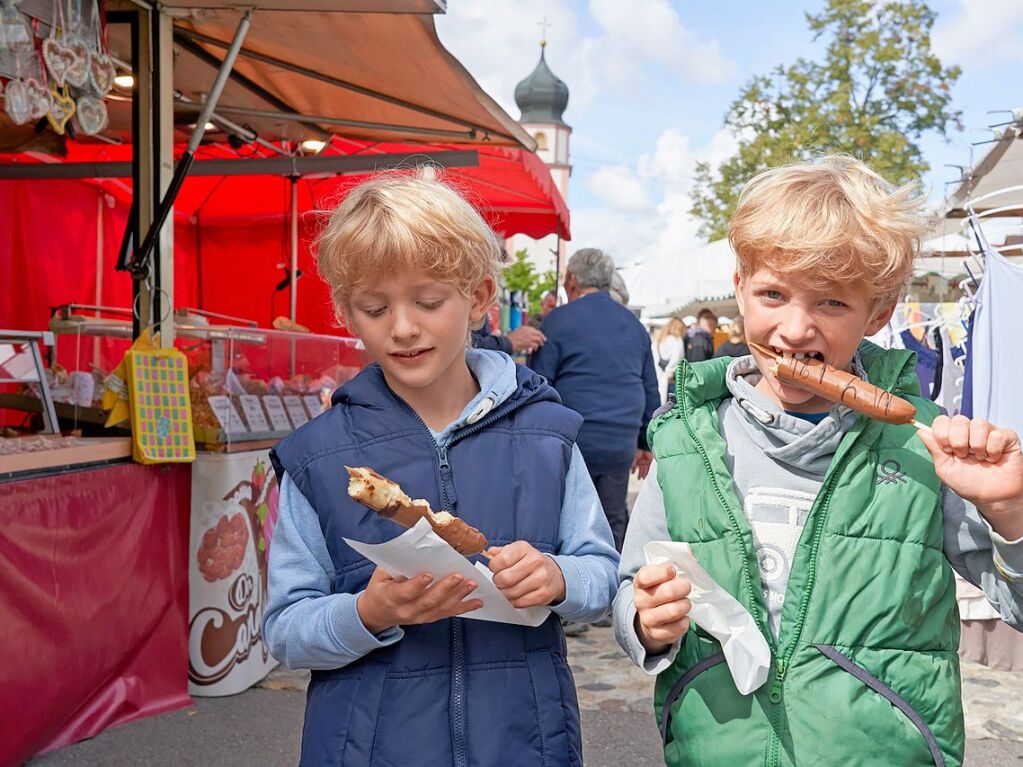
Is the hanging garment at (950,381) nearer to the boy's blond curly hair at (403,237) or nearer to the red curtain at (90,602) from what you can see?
the red curtain at (90,602)

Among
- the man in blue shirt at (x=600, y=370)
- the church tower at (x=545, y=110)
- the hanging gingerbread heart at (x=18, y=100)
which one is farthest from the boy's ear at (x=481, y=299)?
the church tower at (x=545, y=110)

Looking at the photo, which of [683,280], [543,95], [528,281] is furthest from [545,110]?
[683,280]

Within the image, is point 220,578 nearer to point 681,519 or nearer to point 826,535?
point 681,519

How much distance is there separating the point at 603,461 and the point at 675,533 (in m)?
3.88

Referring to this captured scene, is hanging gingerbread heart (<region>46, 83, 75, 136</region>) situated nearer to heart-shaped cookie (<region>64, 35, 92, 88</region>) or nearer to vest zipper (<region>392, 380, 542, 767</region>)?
heart-shaped cookie (<region>64, 35, 92, 88</region>)

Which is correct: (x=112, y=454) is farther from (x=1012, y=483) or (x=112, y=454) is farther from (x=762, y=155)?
(x=762, y=155)

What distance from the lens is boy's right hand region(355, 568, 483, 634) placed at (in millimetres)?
1525

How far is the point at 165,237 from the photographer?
176 inches

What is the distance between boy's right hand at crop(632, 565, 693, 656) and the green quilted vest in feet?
0.50

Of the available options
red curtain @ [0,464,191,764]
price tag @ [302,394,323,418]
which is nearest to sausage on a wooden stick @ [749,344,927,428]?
red curtain @ [0,464,191,764]

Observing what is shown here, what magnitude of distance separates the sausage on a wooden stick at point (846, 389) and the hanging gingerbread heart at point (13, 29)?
119 inches

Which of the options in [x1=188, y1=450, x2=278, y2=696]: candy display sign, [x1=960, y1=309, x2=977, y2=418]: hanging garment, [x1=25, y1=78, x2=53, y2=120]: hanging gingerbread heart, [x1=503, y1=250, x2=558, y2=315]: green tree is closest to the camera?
[x1=25, y1=78, x2=53, y2=120]: hanging gingerbread heart

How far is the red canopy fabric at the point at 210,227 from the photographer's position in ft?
27.1

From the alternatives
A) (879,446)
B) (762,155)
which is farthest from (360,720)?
(762,155)
